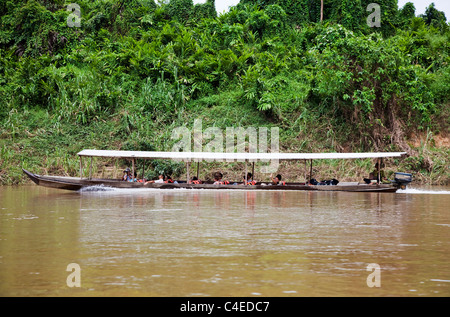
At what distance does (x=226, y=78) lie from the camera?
1267 inches

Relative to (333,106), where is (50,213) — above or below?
below

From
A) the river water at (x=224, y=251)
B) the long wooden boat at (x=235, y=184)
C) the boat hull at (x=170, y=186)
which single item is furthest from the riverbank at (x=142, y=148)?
the river water at (x=224, y=251)

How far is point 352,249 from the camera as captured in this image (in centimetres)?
884

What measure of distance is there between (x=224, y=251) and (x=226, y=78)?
24.3 metres

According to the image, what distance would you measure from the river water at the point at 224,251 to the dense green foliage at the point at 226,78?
46.2 ft

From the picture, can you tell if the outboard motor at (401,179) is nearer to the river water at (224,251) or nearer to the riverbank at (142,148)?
the riverbank at (142,148)

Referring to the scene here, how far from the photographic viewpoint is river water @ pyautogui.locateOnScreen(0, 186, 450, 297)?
21.5ft

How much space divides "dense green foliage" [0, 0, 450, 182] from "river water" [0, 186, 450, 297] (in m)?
14.1

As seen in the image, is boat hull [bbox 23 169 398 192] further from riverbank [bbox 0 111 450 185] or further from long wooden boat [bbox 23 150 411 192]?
riverbank [bbox 0 111 450 185]

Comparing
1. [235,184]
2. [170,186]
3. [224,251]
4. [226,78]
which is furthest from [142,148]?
[224,251]

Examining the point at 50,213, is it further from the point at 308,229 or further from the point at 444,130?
the point at 444,130

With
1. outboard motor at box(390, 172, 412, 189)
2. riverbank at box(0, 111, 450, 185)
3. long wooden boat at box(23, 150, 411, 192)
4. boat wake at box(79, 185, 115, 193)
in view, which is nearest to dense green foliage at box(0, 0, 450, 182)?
riverbank at box(0, 111, 450, 185)

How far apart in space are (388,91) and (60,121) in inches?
646
